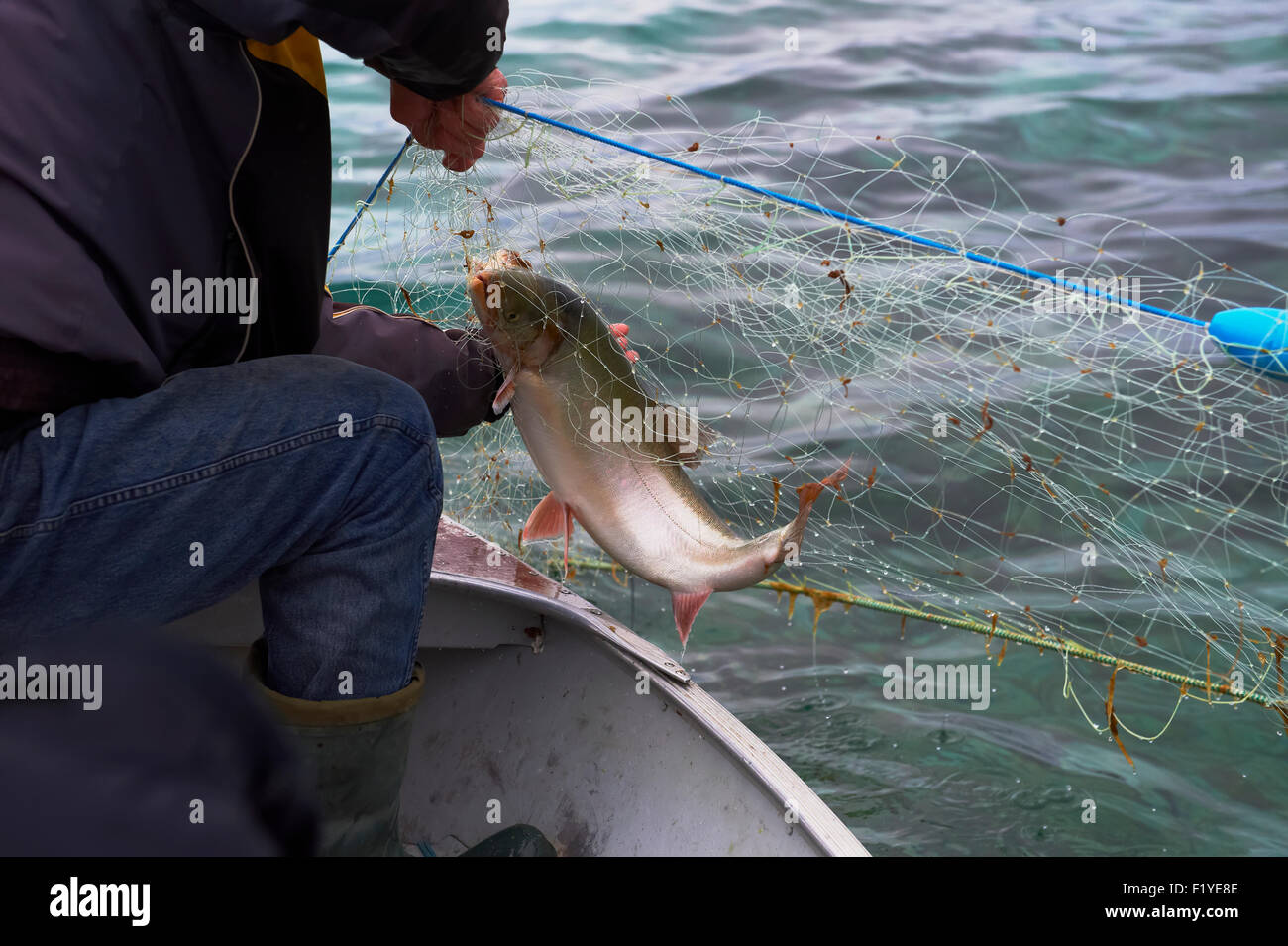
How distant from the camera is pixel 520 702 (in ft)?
11.6

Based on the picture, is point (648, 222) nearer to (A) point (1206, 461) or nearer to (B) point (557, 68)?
(A) point (1206, 461)

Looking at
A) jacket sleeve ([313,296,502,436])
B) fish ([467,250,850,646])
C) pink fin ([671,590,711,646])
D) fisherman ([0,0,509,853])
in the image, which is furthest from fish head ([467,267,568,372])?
pink fin ([671,590,711,646])

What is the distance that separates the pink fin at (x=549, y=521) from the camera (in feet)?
10.6

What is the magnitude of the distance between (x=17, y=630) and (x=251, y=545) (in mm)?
418

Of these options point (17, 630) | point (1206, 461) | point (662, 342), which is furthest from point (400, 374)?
point (1206, 461)

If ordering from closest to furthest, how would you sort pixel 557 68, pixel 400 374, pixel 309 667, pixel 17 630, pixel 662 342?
pixel 17 630
pixel 309 667
pixel 400 374
pixel 662 342
pixel 557 68

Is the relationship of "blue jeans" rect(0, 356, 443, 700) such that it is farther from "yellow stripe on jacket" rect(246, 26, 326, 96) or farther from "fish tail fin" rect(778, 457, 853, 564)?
"fish tail fin" rect(778, 457, 853, 564)

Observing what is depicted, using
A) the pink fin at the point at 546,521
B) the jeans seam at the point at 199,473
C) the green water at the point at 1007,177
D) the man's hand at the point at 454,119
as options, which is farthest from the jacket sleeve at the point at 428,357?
the green water at the point at 1007,177

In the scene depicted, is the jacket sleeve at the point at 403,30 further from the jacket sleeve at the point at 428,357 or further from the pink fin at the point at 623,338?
the pink fin at the point at 623,338

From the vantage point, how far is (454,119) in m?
2.77

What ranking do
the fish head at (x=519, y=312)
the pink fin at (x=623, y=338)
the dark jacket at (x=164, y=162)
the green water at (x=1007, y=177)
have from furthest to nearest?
1. the green water at (x=1007, y=177)
2. the pink fin at (x=623, y=338)
3. the fish head at (x=519, y=312)
4. the dark jacket at (x=164, y=162)

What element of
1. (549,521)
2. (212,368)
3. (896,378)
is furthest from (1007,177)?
(212,368)

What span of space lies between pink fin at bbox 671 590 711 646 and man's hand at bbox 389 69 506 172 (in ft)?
3.92

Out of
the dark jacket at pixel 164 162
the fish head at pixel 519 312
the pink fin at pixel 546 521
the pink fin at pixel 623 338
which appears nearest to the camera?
the dark jacket at pixel 164 162
